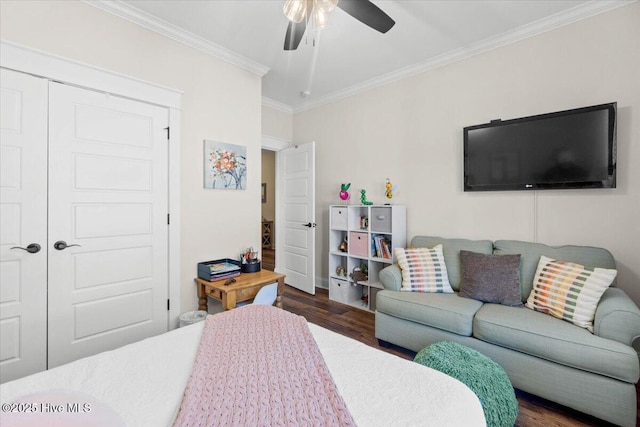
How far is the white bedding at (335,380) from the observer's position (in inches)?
33.9

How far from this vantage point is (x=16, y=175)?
→ 1.85 metres

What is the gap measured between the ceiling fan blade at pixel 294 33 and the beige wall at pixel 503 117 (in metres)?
1.79

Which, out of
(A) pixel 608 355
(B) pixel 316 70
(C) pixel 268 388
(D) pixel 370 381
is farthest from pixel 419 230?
(C) pixel 268 388

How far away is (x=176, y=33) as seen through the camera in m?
2.54

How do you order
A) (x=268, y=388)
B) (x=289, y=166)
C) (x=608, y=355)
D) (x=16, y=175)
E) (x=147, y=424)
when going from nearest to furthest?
(x=147, y=424) → (x=268, y=388) → (x=608, y=355) → (x=16, y=175) → (x=289, y=166)

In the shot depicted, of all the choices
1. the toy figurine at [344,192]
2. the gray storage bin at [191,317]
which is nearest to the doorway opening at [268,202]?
the toy figurine at [344,192]

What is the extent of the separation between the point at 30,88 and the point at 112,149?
1.82 ft

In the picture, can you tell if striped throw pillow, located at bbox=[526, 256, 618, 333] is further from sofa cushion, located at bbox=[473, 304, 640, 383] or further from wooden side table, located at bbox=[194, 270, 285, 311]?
wooden side table, located at bbox=[194, 270, 285, 311]

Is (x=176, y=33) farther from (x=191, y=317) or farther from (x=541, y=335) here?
(x=541, y=335)

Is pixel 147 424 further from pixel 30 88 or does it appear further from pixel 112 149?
pixel 30 88

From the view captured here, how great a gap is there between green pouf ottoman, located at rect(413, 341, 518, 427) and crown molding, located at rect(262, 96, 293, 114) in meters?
3.81

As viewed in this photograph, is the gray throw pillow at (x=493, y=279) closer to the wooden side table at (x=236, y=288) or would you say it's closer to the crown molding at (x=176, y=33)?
the wooden side table at (x=236, y=288)

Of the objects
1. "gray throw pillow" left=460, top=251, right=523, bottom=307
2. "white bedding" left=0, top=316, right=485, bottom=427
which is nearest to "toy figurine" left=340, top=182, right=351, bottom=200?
"gray throw pillow" left=460, top=251, right=523, bottom=307

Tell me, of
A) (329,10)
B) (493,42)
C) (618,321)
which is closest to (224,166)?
(329,10)
